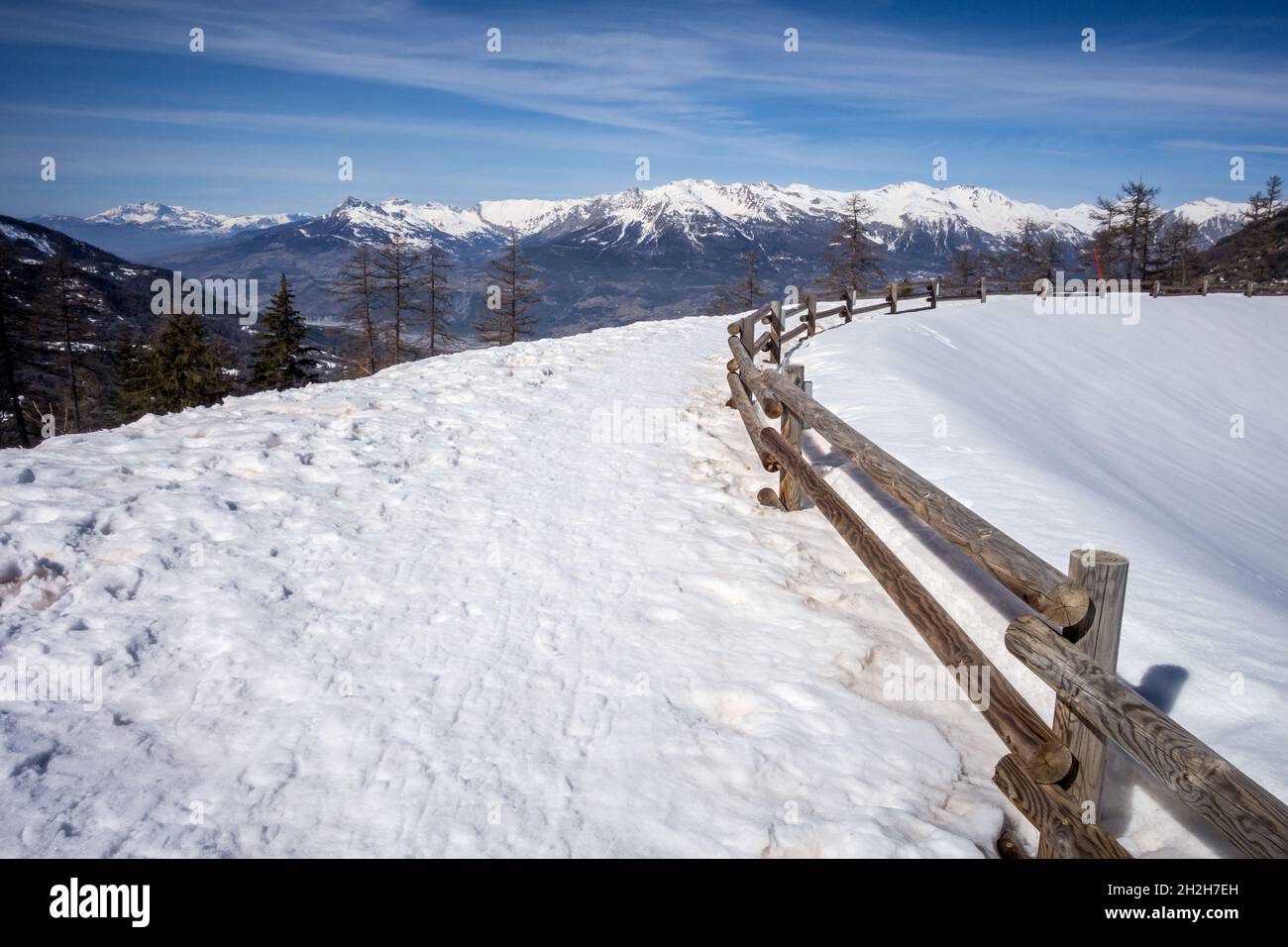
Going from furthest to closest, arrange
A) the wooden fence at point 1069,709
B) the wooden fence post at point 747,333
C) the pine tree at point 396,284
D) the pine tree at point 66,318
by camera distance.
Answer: the pine tree at point 396,284 < the pine tree at point 66,318 < the wooden fence post at point 747,333 < the wooden fence at point 1069,709

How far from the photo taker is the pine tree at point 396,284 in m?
35.8

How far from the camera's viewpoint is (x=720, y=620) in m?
5.00

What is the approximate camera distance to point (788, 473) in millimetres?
6957

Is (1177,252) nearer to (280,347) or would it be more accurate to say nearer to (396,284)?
(396,284)

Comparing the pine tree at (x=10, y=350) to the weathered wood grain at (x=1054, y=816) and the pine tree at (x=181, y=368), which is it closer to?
the pine tree at (x=181, y=368)

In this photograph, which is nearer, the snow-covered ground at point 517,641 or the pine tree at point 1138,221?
the snow-covered ground at point 517,641

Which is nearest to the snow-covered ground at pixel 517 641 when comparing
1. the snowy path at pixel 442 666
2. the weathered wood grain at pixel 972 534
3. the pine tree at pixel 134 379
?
the snowy path at pixel 442 666

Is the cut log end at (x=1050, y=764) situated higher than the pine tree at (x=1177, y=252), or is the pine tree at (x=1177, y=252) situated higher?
the pine tree at (x=1177, y=252)

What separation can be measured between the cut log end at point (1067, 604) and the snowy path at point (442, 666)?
1.05 meters

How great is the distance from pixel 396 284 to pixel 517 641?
36.5 m
